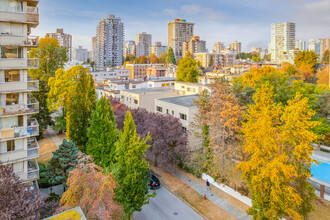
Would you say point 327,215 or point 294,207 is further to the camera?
point 327,215

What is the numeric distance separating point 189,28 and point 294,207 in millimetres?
171636

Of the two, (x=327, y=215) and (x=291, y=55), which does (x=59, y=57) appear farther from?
(x=291, y=55)

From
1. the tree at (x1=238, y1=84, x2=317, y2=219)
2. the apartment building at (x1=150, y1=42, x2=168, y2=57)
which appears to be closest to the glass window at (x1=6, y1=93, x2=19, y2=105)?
the tree at (x1=238, y1=84, x2=317, y2=219)

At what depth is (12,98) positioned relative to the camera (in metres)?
15.8

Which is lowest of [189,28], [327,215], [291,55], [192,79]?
[327,215]

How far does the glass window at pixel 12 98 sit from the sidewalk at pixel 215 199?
14.3m

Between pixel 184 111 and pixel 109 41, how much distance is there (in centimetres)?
10890

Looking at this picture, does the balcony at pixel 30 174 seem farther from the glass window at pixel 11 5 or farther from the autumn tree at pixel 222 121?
the autumn tree at pixel 222 121

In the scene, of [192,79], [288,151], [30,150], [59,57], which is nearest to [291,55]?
[192,79]

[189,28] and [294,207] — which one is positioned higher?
[189,28]

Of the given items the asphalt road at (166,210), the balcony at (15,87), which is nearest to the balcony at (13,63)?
the balcony at (15,87)

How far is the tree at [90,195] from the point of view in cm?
1137

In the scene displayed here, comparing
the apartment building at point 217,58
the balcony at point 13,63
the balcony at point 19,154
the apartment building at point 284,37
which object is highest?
the apartment building at point 284,37

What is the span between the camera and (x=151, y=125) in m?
22.5
